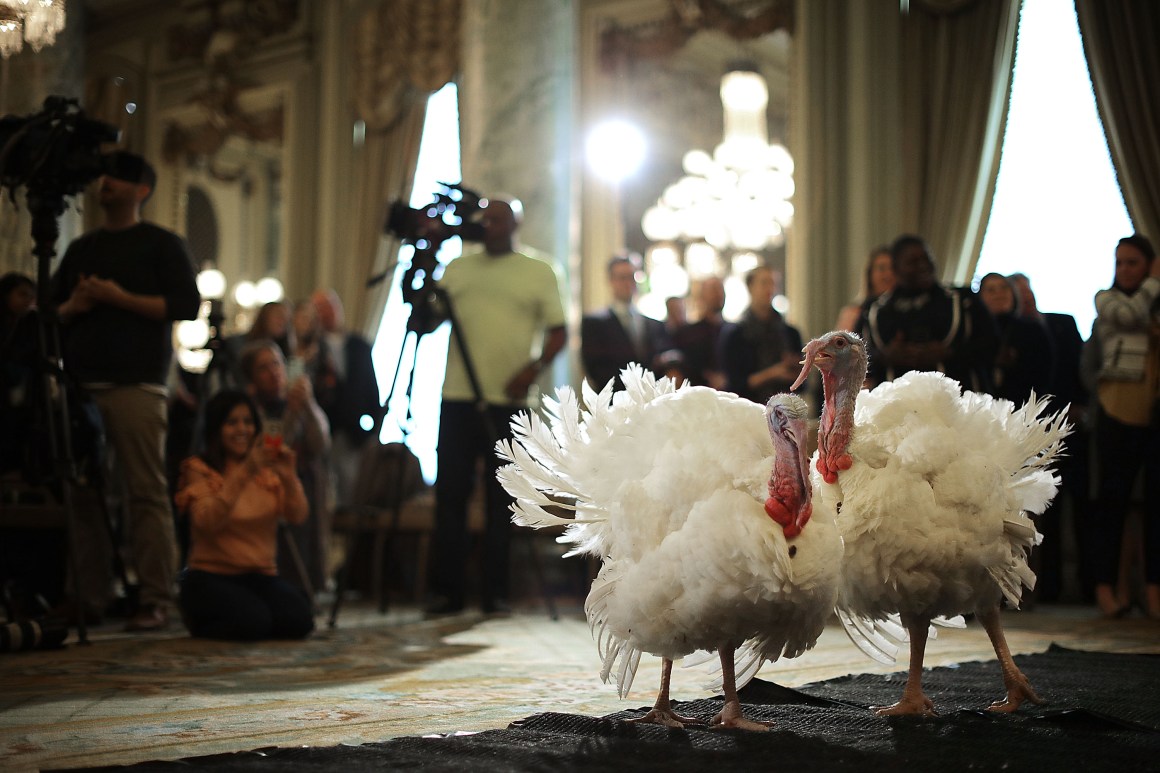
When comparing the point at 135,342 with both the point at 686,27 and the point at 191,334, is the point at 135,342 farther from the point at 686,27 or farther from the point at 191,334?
the point at 191,334

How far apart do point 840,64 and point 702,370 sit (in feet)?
8.90

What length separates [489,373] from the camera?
5.72 metres

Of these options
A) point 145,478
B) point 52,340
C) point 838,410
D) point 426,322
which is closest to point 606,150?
point 426,322

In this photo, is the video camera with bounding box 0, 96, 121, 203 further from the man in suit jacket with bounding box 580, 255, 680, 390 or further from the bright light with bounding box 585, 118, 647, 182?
the bright light with bounding box 585, 118, 647, 182

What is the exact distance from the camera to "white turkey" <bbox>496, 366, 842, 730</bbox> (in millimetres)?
2461

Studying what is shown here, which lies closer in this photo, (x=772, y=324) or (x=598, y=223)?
(x=772, y=324)

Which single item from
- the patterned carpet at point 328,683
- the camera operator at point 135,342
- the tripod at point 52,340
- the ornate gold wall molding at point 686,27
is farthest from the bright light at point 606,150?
the tripod at point 52,340

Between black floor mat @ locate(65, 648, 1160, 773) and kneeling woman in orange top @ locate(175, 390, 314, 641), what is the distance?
6.94 ft

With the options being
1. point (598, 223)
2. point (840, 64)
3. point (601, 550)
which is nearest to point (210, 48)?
point (598, 223)

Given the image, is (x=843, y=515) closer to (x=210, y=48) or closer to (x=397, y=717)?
(x=397, y=717)

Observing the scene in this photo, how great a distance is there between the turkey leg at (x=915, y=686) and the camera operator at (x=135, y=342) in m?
3.14

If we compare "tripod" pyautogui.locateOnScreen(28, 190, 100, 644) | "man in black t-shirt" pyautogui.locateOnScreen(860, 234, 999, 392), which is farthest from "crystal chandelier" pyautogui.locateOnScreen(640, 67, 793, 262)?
"tripod" pyautogui.locateOnScreen(28, 190, 100, 644)

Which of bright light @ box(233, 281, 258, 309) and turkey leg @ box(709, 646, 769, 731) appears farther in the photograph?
bright light @ box(233, 281, 258, 309)

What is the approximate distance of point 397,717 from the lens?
2.81 meters
